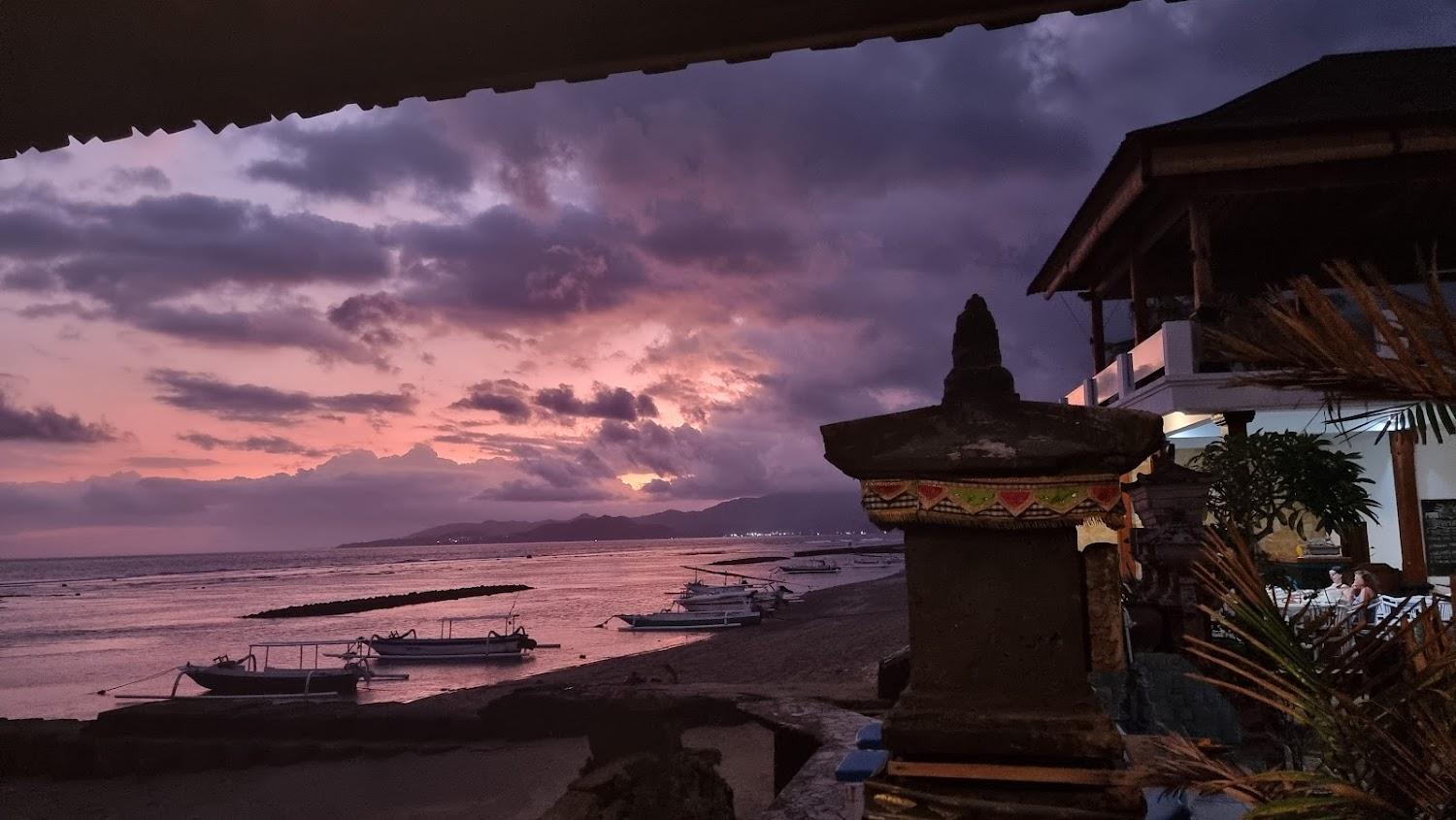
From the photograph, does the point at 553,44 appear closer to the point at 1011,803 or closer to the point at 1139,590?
the point at 1011,803

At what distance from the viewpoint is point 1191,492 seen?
26.2 feet

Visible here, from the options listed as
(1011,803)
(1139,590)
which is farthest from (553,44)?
(1139,590)

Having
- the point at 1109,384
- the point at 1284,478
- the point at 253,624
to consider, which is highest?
the point at 1109,384

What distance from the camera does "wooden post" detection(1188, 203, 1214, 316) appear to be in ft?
41.3

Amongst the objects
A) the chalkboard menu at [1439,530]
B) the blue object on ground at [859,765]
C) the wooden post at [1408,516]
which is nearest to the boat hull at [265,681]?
the blue object on ground at [859,765]

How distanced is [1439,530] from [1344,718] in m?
16.0

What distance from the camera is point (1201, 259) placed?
41.8 ft

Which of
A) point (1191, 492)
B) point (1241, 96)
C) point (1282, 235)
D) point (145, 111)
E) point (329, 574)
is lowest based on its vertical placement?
point (329, 574)

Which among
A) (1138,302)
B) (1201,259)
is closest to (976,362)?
(1201,259)

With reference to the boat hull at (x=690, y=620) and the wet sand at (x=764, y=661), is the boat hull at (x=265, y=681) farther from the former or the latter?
the boat hull at (x=690, y=620)

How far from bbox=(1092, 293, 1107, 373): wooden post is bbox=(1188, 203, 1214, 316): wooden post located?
6399mm

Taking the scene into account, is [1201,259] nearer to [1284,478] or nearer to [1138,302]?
[1138,302]

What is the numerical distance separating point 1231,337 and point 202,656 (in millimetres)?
52666

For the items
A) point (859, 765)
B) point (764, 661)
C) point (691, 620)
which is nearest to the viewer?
point (859, 765)
